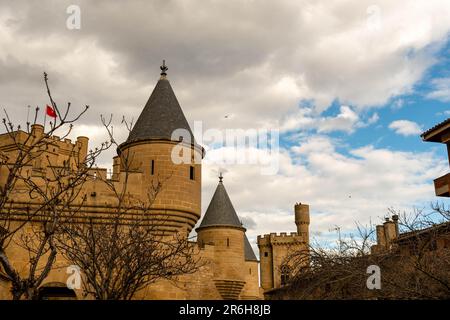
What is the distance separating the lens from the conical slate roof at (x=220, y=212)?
82.1 ft

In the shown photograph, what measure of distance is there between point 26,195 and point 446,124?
1327 cm

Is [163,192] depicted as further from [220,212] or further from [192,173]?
[220,212]

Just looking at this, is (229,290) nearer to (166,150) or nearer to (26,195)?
(166,150)

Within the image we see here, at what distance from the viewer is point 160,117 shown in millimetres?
19531

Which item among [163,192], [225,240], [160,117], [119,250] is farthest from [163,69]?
[119,250]

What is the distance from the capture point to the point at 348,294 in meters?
11.3

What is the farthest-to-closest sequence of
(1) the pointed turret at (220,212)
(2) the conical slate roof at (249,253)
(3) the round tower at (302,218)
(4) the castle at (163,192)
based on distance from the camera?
1. (3) the round tower at (302,218)
2. (2) the conical slate roof at (249,253)
3. (1) the pointed turret at (220,212)
4. (4) the castle at (163,192)

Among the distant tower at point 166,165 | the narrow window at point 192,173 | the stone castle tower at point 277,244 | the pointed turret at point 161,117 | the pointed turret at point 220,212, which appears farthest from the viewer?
the stone castle tower at point 277,244

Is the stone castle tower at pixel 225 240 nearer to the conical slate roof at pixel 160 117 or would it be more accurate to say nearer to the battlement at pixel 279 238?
the conical slate roof at pixel 160 117

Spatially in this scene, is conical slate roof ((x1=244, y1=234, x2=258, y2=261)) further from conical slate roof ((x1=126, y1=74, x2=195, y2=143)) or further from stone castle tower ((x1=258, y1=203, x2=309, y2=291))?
conical slate roof ((x1=126, y1=74, x2=195, y2=143))

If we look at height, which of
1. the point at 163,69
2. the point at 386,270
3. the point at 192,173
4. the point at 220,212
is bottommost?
the point at 386,270

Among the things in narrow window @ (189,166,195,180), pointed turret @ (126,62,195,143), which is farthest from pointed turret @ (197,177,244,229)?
pointed turret @ (126,62,195,143)

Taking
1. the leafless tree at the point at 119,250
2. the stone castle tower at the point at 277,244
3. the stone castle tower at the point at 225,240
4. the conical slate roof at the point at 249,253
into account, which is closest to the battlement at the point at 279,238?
the stone castle tower at the point at 277,244

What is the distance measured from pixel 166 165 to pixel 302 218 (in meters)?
37.7
